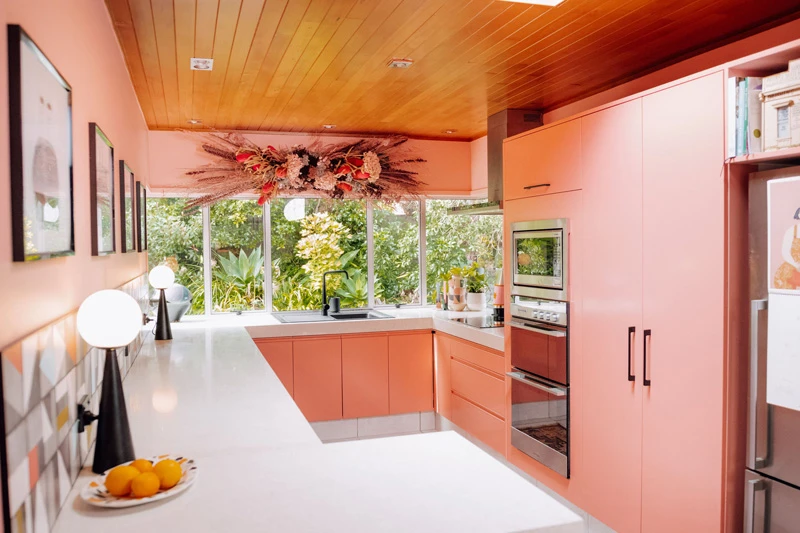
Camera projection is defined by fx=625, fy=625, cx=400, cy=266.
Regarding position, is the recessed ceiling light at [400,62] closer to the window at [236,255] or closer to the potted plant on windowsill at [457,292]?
the potted plant on windowsill at [457,292]

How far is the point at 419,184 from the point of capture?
5.52m

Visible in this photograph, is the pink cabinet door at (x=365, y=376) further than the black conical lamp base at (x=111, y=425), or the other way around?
the pink cabinet door at (x=365, y=376)

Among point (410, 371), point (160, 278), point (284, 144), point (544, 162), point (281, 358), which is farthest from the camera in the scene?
point (284, 144)

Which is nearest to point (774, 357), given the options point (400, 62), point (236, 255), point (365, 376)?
point (400, 62)

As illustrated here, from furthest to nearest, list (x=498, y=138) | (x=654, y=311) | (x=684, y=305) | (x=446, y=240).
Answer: (x=446, y=240) < (x=498, y=138) < (x=654, y=311) < (x=684, y=305)

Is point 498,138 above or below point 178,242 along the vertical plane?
above

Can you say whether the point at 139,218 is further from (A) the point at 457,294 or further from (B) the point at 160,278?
(A) the point at 457,294

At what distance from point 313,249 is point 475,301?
1.47 metres

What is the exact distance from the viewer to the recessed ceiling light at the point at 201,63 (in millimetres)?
3076

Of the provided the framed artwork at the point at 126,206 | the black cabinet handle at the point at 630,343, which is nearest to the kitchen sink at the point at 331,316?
the framed artwork at the point at 126,206

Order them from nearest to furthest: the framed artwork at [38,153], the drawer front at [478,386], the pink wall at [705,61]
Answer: the framed artwork at [38,153], the pink wall at [705,61], the drawer front at [478,386]

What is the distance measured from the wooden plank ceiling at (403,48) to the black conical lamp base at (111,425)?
1501 millimetres

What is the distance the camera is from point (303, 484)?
57.6 inches

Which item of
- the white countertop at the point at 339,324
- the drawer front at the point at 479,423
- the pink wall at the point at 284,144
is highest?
the pink wall at the point at 284,144
